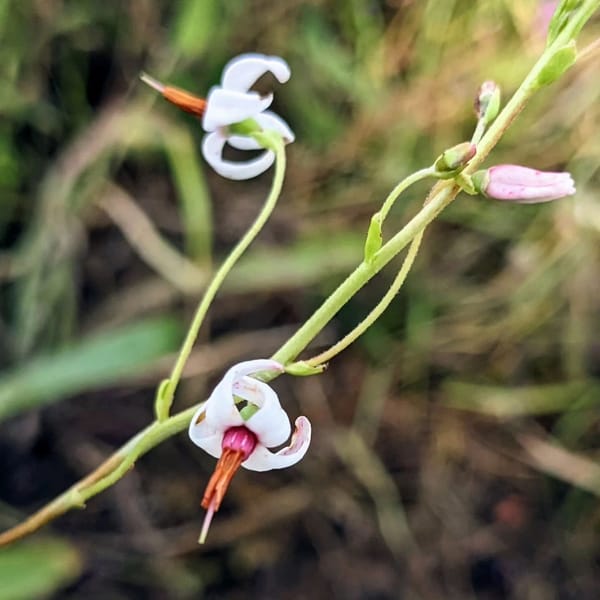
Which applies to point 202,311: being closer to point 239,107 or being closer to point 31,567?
point 239,107

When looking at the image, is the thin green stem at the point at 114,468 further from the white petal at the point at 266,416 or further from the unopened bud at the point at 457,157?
the unopened bud at the point at 457,157

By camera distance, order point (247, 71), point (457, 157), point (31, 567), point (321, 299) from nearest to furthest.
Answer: point (457, 157) → point (247, 71) → point (31, 567) → point (321, 299)

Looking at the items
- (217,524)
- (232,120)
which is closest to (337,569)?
(217,524)

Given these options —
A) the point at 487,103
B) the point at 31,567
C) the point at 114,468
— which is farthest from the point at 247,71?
the point at 31,567

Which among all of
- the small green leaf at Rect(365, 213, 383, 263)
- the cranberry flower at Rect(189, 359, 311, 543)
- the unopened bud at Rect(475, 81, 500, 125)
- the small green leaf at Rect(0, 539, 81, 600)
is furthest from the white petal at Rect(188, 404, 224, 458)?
the small green leaf at Rect(0, 539, 81, 600)

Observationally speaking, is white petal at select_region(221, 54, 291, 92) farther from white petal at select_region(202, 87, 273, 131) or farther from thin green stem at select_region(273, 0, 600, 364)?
thin green stem at select_region(273, 0, 600, 364)

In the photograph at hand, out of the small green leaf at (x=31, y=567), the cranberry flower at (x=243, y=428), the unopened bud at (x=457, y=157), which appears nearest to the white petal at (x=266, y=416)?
the cranberry flower at (x=243, y=428)
